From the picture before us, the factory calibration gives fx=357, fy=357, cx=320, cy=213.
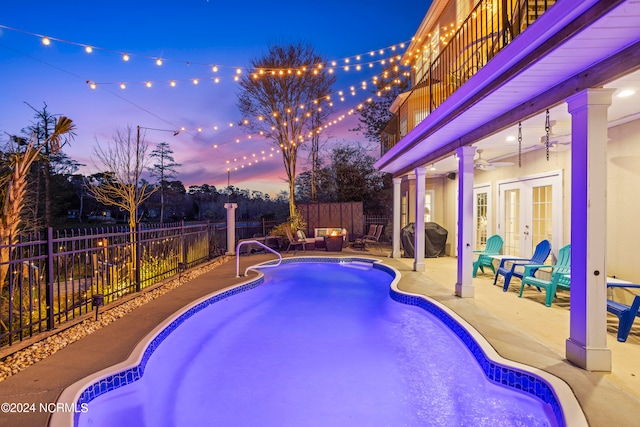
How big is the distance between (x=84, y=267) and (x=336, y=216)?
32.9ft

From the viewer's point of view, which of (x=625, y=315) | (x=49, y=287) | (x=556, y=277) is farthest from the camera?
(x=556, y=277)

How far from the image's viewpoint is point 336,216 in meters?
15.8

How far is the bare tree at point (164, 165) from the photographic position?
28.8 metres

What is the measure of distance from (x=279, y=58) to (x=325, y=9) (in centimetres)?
332

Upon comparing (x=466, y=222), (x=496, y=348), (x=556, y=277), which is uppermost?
(x=466, y=222)

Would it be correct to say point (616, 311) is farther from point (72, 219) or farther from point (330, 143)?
point (72, 219)

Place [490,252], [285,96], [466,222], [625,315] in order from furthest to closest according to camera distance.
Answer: [285,96] < [490,252] < [466,222] < [625,315]

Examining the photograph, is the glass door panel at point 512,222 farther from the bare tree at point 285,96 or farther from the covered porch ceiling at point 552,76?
the bare tree at point 285,96

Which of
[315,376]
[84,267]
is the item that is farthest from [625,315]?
[84,267]

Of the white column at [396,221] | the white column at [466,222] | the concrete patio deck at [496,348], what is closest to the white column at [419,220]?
the concrete patio deck at [496,348]

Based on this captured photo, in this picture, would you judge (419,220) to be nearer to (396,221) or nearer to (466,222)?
(466,222)

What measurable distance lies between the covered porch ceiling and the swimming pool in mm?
2686

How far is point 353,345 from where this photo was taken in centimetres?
496

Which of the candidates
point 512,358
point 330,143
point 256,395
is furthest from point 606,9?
point 330,143
